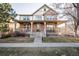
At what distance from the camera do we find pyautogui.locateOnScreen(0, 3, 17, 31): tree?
3.51 m

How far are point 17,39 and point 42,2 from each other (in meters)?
0.84

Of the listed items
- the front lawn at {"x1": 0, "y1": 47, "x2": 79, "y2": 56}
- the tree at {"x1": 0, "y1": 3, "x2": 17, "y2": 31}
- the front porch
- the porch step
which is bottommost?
the front lawn at {"x1": 0, "y1": 47, "x2": 79, "y2": 56}

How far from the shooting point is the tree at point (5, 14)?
3.51m

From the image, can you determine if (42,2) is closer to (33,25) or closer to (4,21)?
(33,25)

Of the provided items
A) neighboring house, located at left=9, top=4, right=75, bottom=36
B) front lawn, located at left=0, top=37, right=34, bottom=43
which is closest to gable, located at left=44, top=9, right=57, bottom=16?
neighboring house, located at left=9, top=4, right=75, bottom=36

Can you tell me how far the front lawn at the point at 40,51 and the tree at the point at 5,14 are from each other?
434 millimetres

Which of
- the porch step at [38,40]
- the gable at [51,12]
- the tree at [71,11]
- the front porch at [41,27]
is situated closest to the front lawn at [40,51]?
the porch step at [38,40]

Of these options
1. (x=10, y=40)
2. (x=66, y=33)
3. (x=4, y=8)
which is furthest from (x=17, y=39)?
(x=66, y=33)

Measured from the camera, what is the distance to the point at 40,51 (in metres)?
3.47

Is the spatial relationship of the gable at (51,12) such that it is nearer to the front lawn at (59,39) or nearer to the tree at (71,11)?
the tree at (71,11)

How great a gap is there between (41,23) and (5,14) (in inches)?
27.9

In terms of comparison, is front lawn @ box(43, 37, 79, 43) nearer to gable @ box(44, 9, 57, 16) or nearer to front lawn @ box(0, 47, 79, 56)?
front lawn @ box(0, 47, 79, 56)

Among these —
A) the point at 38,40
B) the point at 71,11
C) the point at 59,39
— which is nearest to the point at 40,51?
the point at 38,40

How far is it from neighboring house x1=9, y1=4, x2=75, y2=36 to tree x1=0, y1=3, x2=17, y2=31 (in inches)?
4.5
